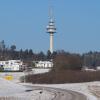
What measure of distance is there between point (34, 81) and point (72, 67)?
87.1 feet

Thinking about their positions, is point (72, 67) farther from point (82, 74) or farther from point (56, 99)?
point (56, 99)

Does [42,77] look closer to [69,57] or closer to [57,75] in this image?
[57,75]

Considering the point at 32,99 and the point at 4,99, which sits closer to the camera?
the point at 4,99

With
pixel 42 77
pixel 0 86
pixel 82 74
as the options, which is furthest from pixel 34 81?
pixel 0 86

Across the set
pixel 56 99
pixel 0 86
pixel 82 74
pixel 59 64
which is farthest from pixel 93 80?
pixel 56 99

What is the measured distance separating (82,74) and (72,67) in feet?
70.0

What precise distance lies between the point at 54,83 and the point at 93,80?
9.79 m

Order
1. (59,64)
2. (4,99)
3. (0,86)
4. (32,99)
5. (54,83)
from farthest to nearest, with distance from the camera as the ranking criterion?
1. (59,64)
2. (54,83)
3. (0,86)
4. (32,99)
5. (4,99)

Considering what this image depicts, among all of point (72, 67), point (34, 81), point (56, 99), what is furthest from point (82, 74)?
point (56, 99)

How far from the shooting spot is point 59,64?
482ft

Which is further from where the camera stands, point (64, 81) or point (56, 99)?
point (64, 81)

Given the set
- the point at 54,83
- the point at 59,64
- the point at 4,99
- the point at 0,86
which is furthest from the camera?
the point at 59,64

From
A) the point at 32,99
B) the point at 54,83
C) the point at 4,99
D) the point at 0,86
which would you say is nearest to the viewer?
the point at 4,99

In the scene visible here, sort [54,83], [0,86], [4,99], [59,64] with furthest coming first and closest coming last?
[59,64] < [54,83] < [0,86] < [4,99]
